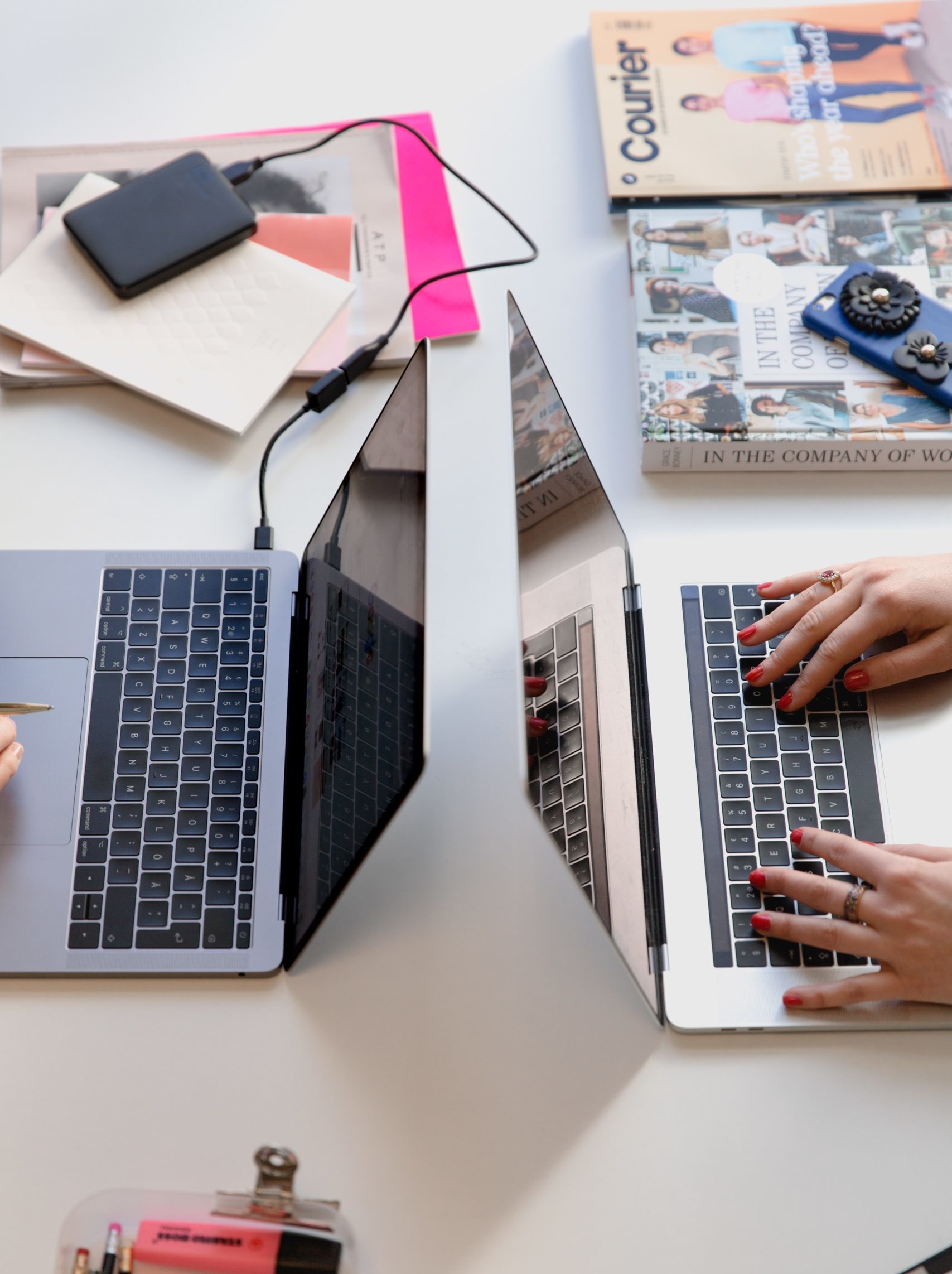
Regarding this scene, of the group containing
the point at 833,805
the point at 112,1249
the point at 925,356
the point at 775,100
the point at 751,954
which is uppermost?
the point at 775,100

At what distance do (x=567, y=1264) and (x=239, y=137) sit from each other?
1.03 m

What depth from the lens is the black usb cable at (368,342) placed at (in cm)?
90

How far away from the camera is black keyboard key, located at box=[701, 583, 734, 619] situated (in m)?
0.84

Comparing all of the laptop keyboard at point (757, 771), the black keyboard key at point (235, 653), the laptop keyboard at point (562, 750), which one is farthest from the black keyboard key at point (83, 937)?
the laptop keyboard at point (757, 771)

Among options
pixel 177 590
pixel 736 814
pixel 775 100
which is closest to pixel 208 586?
pixel 177 590

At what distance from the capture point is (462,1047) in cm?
68

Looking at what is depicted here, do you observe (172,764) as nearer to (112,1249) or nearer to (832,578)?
(112,1249)

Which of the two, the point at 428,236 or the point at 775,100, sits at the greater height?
the point at 775,100

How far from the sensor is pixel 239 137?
1.05m

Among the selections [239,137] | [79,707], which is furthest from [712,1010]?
[239,137]

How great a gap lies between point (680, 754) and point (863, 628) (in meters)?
0.17

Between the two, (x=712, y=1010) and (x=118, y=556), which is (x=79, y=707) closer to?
(x=118, y=556)

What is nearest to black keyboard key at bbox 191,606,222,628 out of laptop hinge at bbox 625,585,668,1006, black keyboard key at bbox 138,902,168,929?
black keyboard key at bbox 138,902,168,929

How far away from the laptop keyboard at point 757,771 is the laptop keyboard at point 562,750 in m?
0.13
